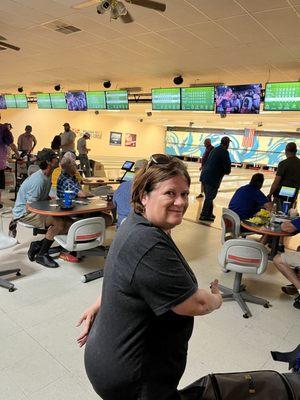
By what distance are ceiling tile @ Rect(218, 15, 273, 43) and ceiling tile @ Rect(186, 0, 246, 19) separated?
13 cm

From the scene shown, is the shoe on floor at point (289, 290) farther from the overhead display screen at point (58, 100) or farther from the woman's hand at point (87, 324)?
the overhead display screen at point (58, 100)

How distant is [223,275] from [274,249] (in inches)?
41.6

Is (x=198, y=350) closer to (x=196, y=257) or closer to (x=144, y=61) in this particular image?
(x=196, y=257)

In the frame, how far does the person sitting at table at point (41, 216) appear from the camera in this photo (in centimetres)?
348

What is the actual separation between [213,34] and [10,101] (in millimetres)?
8593

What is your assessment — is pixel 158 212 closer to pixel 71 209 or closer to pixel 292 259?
pixel 292 259

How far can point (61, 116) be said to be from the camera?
47.2 feet

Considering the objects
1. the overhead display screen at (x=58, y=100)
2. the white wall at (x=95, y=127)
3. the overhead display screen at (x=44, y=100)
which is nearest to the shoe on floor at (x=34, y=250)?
the overhead display screen at (x=58, y=100)

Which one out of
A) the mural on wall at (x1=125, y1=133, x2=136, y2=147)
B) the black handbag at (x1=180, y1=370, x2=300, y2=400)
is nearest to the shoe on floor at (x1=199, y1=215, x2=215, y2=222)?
the black handbag at (x1=180, y1=370, x2=300, y2=400)

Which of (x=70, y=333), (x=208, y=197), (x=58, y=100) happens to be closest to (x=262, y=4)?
(x=70, y=333)

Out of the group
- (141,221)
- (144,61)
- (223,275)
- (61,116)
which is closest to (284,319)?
(223,275)

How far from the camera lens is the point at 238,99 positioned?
5.25 metres

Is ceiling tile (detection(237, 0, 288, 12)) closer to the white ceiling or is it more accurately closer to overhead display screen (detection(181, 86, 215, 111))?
the white ceiling

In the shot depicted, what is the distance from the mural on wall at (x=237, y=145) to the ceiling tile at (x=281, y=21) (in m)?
14.8
